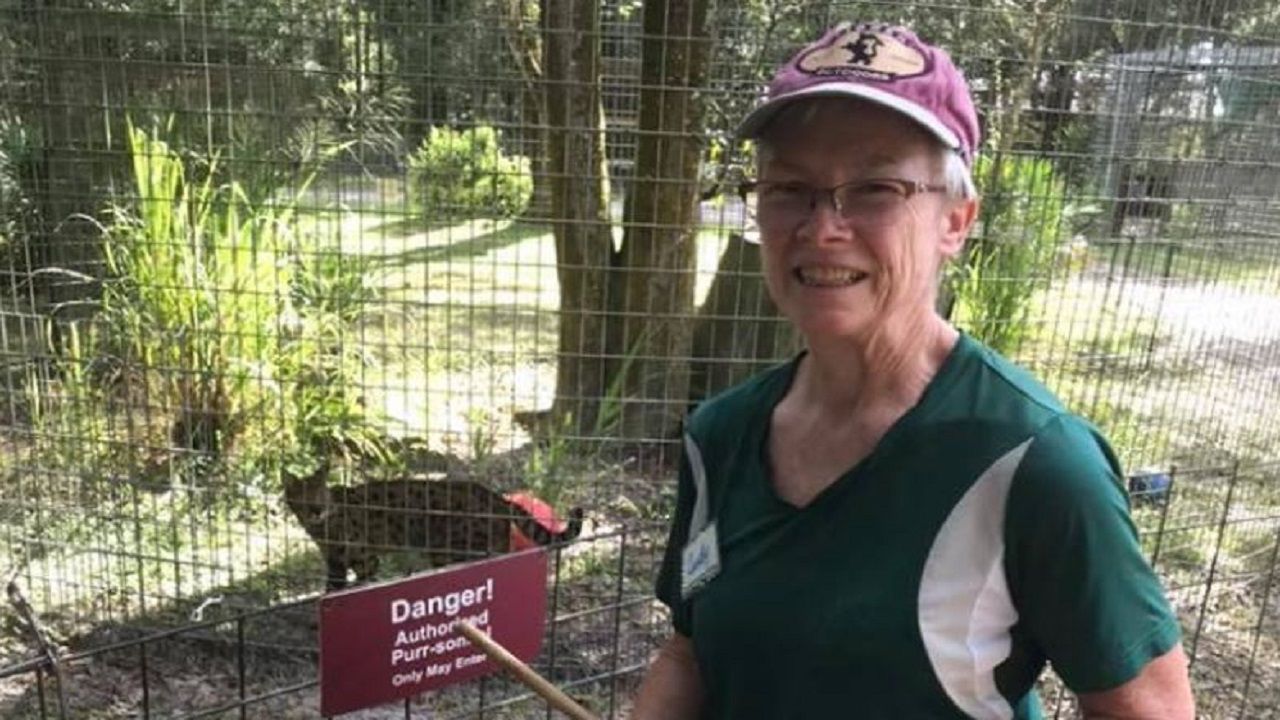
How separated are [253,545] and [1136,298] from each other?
3.19 meters

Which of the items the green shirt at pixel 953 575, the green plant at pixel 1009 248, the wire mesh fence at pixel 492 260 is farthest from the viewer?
the green plant at pixel 1009 248

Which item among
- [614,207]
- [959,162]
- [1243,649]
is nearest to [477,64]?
[614,207]

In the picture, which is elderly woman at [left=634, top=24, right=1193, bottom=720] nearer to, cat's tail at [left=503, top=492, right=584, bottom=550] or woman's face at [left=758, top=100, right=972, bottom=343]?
woman's face at [left=758, top=100, right=972, bottom=343]

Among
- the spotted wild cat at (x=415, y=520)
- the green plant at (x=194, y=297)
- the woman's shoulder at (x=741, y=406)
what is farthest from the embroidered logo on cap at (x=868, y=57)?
the green plant at (x=194, y=297)

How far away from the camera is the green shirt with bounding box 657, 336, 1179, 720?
0.89 m

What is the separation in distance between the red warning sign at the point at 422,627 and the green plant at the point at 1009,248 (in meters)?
2.17

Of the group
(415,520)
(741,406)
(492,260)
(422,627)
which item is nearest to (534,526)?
(415,520)

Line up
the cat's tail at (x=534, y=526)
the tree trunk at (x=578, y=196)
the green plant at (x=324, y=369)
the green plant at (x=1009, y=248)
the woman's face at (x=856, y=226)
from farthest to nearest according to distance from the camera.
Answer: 1. the green plant at (x=324, y=369)
2. the green plant at (x=1009, y=248)
3. the tree trunk at (x=578, y=196)
4. the cat's tail at (x=534, y=526)
5. the woman's face at (x=856, y=226)

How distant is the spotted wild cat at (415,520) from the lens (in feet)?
10.4

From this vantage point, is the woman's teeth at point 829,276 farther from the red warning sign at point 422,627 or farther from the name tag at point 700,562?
the red warning sign at point 422,627

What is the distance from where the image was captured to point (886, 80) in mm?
974

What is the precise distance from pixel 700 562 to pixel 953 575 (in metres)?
0.29

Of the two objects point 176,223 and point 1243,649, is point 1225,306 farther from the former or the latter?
point 176,223

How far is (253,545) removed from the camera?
3.70m
